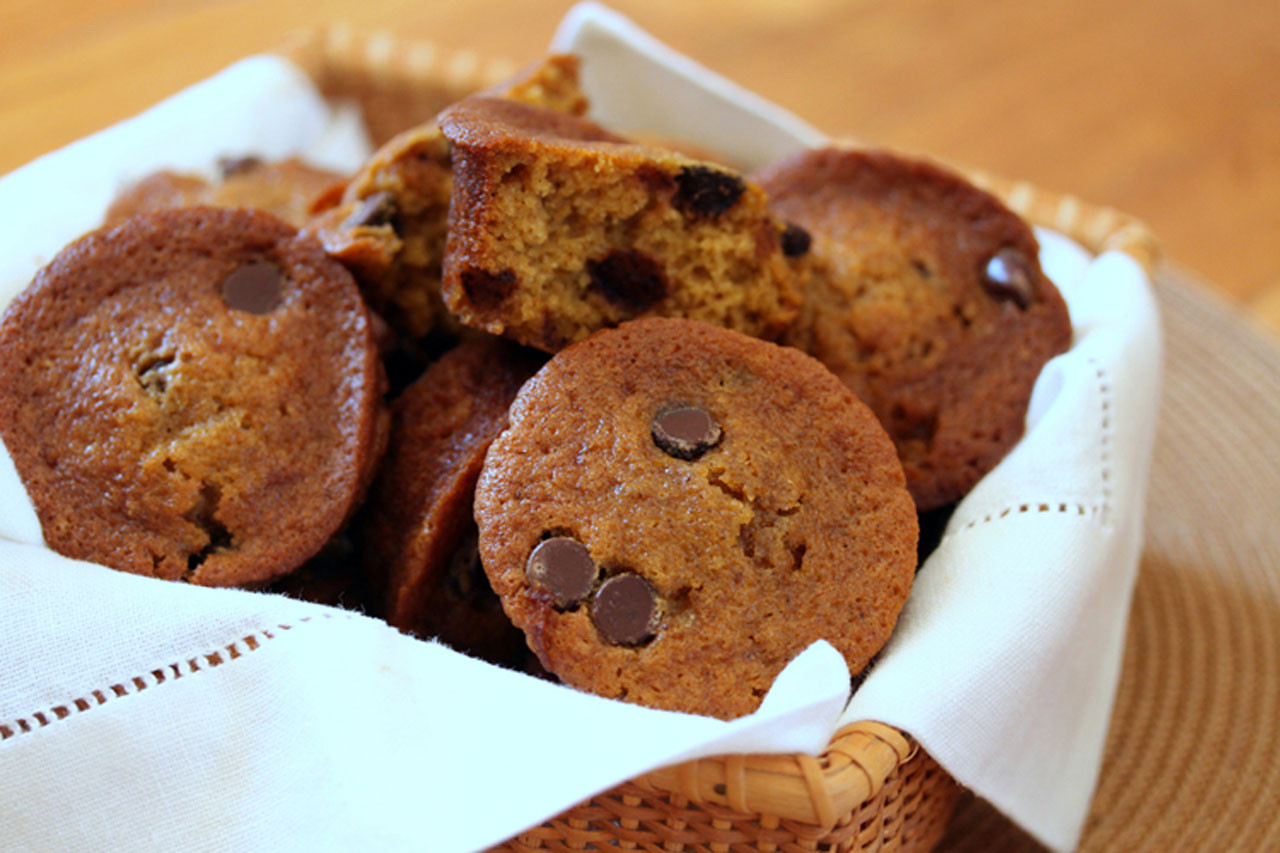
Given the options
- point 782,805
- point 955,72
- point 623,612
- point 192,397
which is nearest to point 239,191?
point 192,397

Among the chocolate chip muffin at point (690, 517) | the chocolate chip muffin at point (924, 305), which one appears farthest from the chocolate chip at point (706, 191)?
the chocolate chip muffin at point (924, 305)

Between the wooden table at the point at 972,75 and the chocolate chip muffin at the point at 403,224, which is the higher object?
the chocolate chip muffin at the point at 403,224

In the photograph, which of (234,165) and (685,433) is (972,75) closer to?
(234,165)

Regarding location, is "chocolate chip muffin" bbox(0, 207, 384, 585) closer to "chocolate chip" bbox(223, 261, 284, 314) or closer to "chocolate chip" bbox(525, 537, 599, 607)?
"chocolate chip" bbox(223, 261, 284, 314)

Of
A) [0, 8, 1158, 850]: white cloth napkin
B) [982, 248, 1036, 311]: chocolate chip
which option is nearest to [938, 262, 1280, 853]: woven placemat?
[0, 8, 1158, 850]: white cloth napkin

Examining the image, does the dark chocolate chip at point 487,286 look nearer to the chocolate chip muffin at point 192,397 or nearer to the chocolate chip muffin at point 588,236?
the chocolate chip muffin at point 588,236
